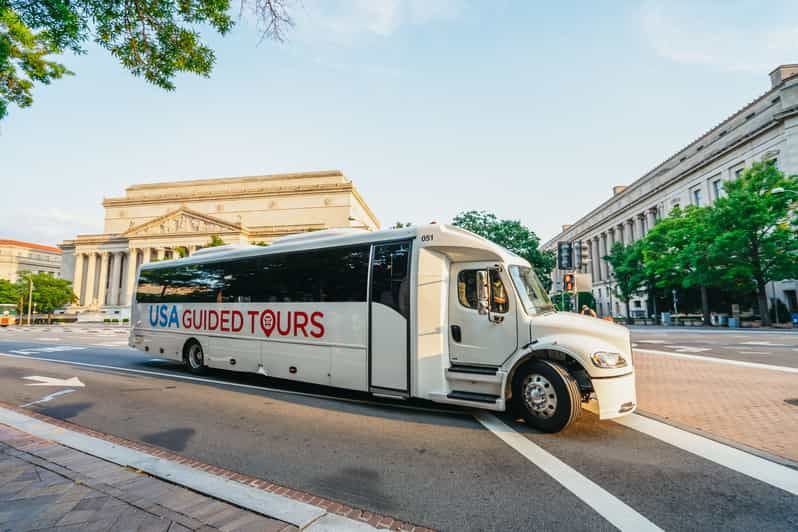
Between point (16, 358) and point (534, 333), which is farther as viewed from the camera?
point (16, 358)

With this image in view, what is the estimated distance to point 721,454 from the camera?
4.83 m

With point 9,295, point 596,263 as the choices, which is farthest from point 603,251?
point 9,295

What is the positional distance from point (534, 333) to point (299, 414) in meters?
4.09

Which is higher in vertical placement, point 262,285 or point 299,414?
point 262,285

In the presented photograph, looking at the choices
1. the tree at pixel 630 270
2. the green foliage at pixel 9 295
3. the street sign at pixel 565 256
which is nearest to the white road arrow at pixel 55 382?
the street sign at pixel 565 256

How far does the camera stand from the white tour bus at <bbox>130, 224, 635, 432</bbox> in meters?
5.75

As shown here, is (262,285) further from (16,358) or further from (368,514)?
(16,358)

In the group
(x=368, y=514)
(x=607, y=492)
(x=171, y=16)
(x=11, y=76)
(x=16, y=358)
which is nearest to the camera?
(x=368, y=514)

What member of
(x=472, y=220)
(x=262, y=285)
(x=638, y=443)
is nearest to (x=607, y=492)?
(x=638, y=443)

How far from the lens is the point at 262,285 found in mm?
9016

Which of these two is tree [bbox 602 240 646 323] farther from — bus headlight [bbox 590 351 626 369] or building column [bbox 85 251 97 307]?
building column [bbox 85 251 97 307]

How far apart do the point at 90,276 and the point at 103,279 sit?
129 inches

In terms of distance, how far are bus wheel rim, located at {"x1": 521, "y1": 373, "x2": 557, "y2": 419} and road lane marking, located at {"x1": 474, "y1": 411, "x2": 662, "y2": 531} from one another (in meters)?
0.46

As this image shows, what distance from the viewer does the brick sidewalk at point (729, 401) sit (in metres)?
5.56
